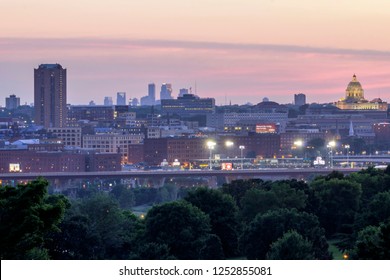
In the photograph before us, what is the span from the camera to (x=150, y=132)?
192 metres

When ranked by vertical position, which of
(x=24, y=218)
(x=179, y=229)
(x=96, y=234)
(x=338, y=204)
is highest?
(x=24, y=218)

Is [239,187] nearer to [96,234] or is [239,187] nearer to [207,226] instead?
[207,226]

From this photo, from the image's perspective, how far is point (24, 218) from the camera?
2530 cm

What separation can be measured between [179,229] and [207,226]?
150 centimetres

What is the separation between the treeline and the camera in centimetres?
2566

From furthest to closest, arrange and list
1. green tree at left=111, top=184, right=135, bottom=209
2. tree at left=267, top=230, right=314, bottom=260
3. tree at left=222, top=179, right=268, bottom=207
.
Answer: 1. green tree at left=111, top=184, right=135, bottom=209
2. tree at left=222, top=179, right=268, bottom=207
3. tree at left=267, top=230, right=314, bottom=260

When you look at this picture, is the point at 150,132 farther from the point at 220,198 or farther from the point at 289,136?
the point at 220,198

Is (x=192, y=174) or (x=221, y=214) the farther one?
(x=192, y=174)

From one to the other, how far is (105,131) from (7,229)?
169 m

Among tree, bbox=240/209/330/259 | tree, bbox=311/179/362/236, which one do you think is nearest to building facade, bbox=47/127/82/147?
tree, bbox=311/179/362/236

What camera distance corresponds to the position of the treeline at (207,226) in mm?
25656

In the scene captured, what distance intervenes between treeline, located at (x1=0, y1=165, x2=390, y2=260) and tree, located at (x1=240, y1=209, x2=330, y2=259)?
27 mm

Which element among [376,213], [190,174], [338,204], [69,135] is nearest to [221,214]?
[338,204]

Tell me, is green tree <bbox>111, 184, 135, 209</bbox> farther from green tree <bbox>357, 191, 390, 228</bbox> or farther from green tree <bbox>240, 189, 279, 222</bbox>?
green tree <bbox>357, 191, 390, 228</bbox>
